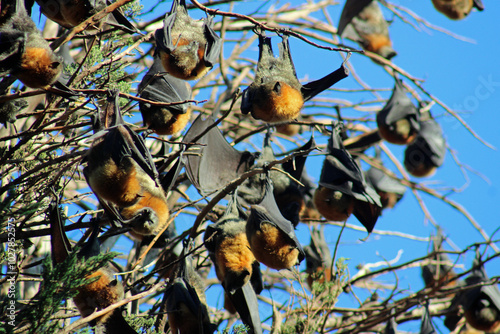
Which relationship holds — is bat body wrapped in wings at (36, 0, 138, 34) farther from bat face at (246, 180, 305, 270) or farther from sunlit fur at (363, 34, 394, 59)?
sunlit fur at (363, 34, 394, 59)

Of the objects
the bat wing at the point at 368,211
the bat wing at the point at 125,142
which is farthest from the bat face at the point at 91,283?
the bat wing at the point at 368,211

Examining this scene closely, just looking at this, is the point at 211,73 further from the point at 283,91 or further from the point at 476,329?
the point at 476,329

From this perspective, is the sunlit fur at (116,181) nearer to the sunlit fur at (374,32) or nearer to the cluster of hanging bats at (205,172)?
the cluster of hanging bats at (205,172)

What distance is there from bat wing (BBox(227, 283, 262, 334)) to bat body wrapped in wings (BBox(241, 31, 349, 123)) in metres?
1.49

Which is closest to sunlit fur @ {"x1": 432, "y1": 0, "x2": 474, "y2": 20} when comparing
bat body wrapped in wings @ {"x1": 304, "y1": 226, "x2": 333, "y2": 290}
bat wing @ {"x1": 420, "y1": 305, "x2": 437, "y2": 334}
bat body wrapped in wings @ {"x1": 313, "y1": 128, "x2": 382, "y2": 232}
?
bat body wrapped in wings @ {"x1": 313, "y1": 128, "x2": 382, "y2": 232}

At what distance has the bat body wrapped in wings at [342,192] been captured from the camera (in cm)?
528

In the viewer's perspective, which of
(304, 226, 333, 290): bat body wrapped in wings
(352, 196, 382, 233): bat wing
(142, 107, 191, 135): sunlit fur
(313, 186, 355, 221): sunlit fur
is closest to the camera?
(142, 107, 191, 135): sunlit fur

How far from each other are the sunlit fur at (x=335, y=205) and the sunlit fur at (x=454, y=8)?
10.2 ft

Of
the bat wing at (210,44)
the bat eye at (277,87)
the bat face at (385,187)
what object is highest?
the bat face at (385,187)

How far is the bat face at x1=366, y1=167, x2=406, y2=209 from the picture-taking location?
25.2 ft

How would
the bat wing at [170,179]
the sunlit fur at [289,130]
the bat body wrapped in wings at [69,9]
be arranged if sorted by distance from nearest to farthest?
the bat body wrapped in wings at [69,9], the bat wing at [170,179], the sunlit fur at [289,130]

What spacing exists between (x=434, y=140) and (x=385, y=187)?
1.13m

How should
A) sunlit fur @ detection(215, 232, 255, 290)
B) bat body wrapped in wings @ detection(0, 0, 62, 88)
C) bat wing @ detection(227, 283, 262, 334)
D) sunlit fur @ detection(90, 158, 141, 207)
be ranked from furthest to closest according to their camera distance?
bat wing @ detection(227, 283, 262, 334)
sunlit fur @ detection(215, 232, 255, 290)
sunlit fur @ detection(90, 158, 141, 207)
bat body wrapped in wings @ detection(0, 0, 62, 88)

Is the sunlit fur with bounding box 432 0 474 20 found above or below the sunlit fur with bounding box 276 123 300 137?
above
